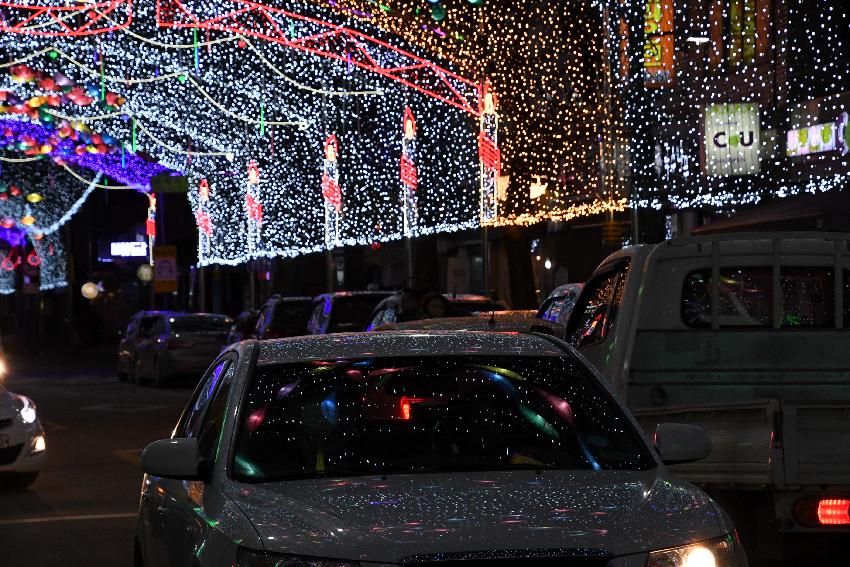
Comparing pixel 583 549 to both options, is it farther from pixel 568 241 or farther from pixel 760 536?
pixel 568 241

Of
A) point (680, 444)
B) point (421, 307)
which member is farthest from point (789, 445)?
point (421, 307)

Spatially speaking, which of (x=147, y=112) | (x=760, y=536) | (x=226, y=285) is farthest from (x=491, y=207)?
(x=226, y=285)

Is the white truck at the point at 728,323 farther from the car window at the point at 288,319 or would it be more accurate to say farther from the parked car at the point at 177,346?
the parked car at the point at 177,346

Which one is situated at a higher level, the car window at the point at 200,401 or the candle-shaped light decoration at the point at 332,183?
the candle-shaped light decoration at the point at 332,183

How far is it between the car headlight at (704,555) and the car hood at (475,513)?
0.03m

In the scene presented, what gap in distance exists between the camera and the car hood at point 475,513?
487 centimetres

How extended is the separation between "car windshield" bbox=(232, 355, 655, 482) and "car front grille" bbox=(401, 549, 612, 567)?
38.0 inches

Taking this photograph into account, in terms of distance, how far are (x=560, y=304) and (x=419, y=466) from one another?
11651 millimetres

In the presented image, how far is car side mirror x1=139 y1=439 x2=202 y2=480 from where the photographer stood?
19.1 ft

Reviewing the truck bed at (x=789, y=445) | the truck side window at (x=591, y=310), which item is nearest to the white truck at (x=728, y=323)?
the truck side window at (x=591, y=310)

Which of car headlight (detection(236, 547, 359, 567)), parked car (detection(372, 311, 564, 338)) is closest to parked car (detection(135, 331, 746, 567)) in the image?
car headlight (detection(236, 547, 359, 567))

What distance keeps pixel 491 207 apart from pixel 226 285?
45.3 m

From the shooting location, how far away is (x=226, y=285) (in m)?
73.0

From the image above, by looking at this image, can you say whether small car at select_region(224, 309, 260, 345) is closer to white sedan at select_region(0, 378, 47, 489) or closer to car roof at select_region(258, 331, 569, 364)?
white sedan at select_region(0, 378, 47, 489)
